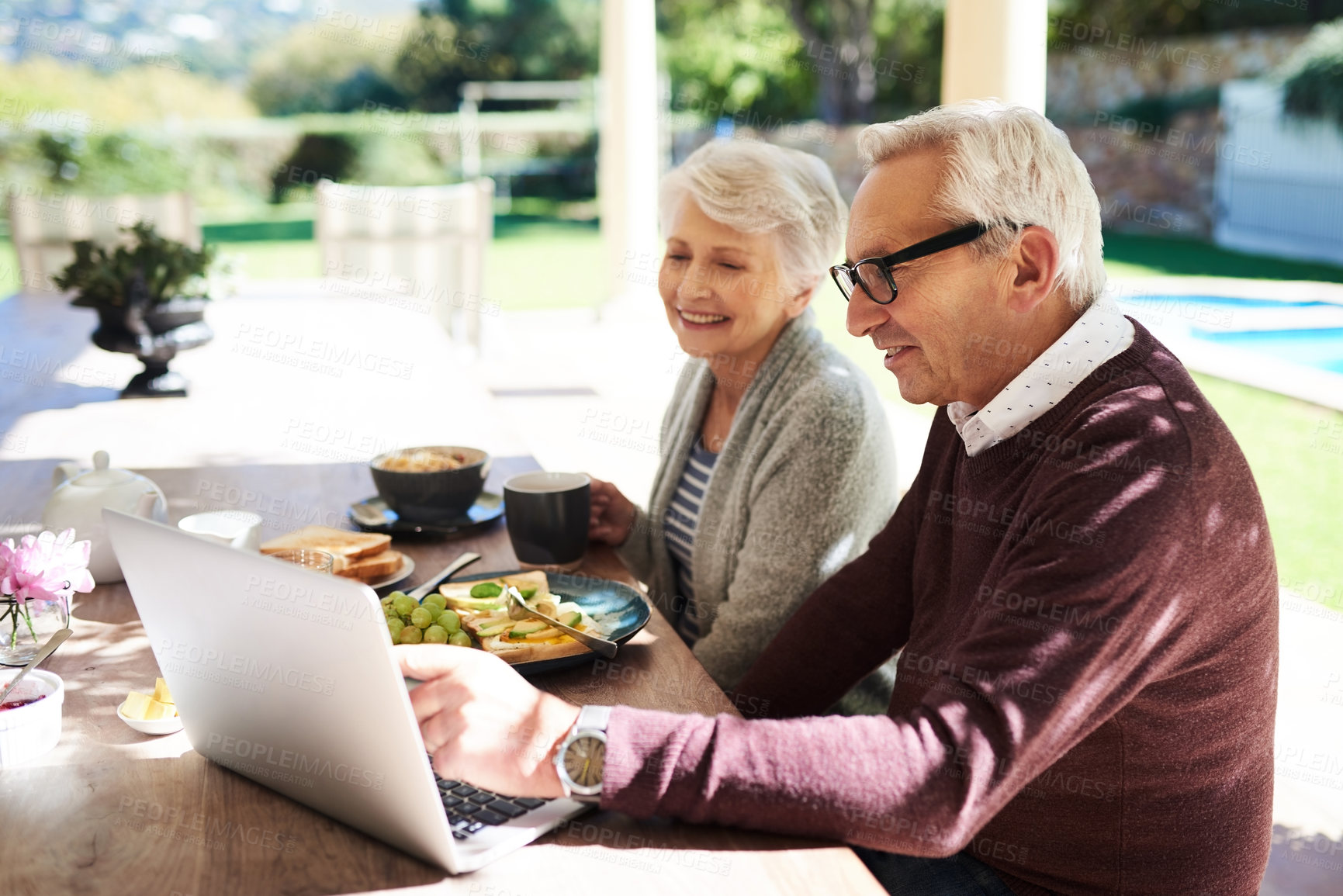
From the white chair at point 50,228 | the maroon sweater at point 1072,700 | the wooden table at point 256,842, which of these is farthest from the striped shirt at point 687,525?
the white chair at point 50,228

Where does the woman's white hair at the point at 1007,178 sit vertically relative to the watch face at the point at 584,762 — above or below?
above

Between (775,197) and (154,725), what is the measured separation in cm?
129

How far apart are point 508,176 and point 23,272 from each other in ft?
53.5

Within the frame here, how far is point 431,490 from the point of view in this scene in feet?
5.99

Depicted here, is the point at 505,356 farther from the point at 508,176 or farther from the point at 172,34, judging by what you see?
the point at 172,34

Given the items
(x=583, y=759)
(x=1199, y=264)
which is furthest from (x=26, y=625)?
(x=1199, y=264)

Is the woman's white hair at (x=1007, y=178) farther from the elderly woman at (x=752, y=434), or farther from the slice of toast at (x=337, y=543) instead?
the slice of toast at (x=337, y=543)

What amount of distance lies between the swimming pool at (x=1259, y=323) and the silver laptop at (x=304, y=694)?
7794mm

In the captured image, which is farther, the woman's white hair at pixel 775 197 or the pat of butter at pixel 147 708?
the woman's white hair at pixel 775 197

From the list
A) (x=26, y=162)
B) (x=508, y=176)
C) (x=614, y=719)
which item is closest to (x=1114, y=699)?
(x=614, y=719)

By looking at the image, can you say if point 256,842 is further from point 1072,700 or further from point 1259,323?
point 1259,323

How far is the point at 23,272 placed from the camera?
4.88m

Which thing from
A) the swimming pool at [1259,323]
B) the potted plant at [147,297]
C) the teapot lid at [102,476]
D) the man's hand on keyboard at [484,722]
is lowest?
the swimming pool at [1259,323]

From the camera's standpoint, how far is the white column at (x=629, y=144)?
729 centimetres
